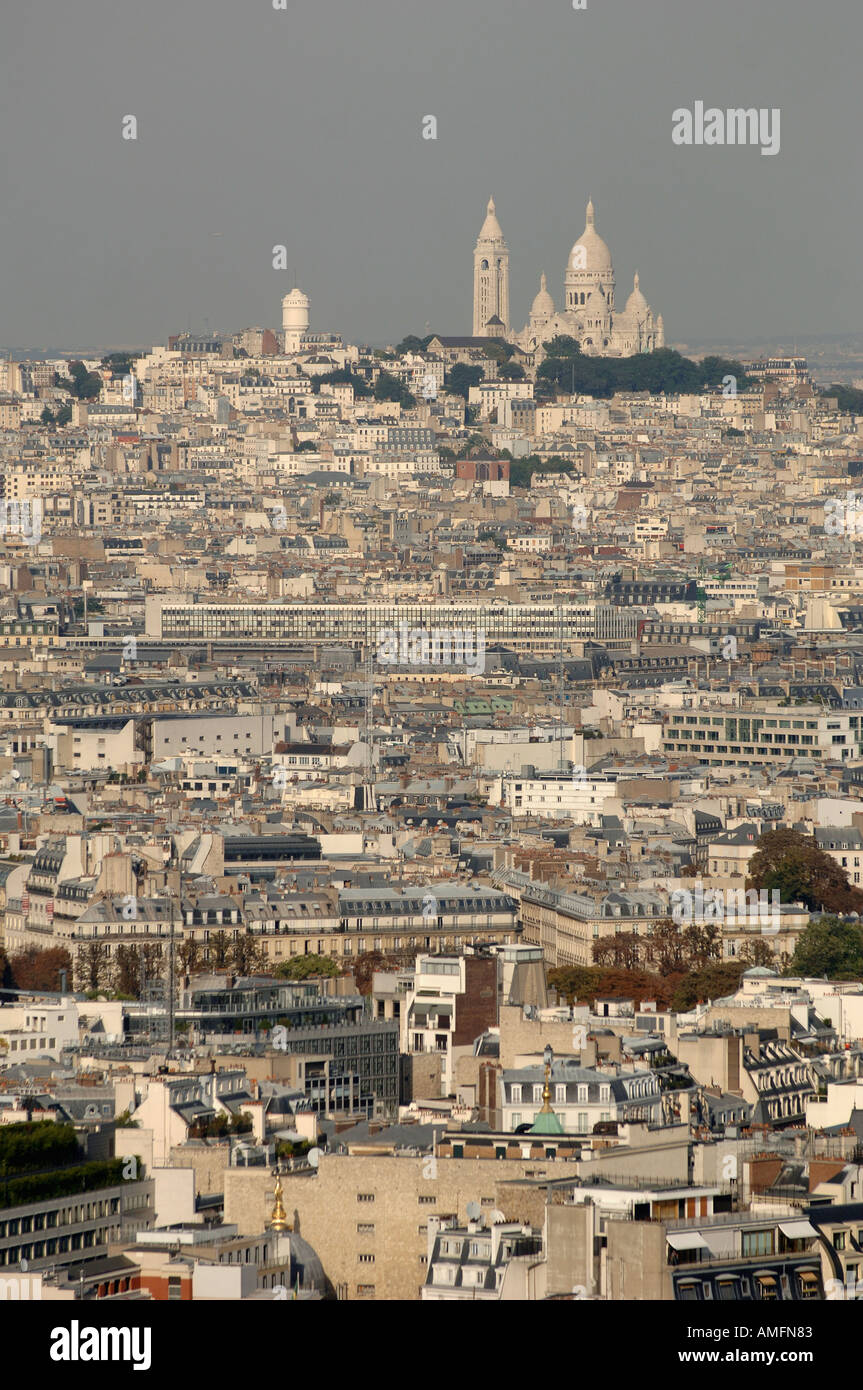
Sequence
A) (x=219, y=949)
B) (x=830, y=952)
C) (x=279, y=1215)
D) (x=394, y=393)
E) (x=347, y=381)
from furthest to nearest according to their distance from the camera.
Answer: (x=347, y=381), (x=394, y=393), (x=219, y=949), (x=830, y=952), (x=279, y=1215)

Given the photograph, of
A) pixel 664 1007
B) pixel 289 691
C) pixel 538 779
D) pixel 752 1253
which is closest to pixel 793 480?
pixel 289 691

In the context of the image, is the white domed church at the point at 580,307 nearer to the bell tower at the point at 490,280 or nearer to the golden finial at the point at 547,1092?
the bell tower at the point at 490,280

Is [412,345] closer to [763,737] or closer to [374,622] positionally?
[374,622]

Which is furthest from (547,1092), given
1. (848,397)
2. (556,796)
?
(848,397)

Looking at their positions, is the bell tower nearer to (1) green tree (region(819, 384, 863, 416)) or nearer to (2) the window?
(1) green tree (region(819, 384, 863, 416))

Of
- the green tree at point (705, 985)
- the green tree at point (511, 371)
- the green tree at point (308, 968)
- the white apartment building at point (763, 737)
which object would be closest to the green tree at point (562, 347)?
the green tree at point (511, 371)
